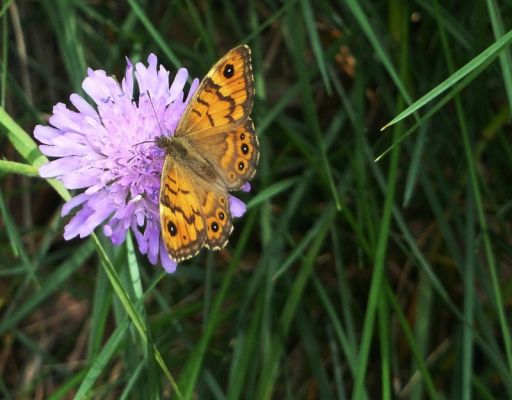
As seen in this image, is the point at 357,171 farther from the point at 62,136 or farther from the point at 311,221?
the point at 62,136

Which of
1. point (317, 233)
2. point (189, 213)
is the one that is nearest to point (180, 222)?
point (189, 213)

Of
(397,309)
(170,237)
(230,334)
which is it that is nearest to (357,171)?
(397,309)

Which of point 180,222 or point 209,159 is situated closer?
point 180,222

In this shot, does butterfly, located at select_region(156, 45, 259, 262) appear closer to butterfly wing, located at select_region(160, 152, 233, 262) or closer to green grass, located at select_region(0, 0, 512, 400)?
butterfly wing, located at select_region(160, 152, 233, 262)

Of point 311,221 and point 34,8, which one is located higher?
point 34,8

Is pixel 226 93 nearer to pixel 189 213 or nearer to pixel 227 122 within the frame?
pixel 227 122

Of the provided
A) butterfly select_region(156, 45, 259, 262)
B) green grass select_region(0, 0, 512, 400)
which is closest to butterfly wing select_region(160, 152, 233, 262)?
butterfly select_region(156, 45, 259, 262)

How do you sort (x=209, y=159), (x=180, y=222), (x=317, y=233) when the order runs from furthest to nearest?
(x=317, y=233) → (x=209, y=159) → (x=180, y=222)
